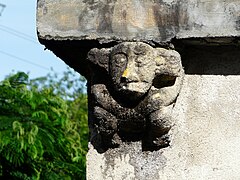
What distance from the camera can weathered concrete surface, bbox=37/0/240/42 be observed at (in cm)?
269

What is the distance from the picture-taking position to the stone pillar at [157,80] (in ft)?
8.89

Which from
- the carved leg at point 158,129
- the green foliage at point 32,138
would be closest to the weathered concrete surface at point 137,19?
the carved leg at point 158,129

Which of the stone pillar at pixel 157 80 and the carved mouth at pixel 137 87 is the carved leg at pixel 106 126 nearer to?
the stone pillar at pixel 157 80

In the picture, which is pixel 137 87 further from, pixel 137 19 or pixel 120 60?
pixel 137 19

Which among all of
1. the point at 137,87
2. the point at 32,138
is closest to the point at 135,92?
the point at 137,87

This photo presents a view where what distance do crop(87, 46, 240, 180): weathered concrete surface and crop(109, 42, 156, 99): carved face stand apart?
0.51 ft

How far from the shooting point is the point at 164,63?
8.98 feet

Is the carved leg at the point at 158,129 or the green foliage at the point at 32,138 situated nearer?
the carved leg at the point at 158,129

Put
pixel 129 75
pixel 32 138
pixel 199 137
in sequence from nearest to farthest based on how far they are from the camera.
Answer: pixel 129 75 → pixel 199 137 → pixel 32 138

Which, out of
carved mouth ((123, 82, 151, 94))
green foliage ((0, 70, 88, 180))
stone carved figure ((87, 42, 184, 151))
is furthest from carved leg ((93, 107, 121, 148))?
green foliage ((0, 70, 88, 180))

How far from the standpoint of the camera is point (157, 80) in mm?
2756

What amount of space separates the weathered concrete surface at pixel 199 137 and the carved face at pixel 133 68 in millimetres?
155

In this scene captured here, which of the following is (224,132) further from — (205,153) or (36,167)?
(36,167)

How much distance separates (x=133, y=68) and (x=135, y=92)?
7 centimetres
